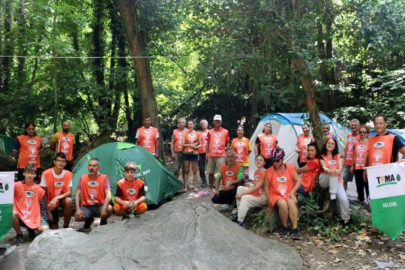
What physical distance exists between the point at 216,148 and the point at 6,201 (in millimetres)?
3830

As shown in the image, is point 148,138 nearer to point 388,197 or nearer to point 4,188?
point 4,188

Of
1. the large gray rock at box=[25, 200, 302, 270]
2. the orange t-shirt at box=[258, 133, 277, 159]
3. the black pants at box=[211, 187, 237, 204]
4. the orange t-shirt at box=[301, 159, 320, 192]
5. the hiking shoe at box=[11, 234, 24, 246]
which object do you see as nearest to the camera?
the large gray rock at box=[25, 200, 302, 270]

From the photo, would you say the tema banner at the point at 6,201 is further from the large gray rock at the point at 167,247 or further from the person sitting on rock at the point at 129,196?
the person sitting on rock at the point at 129,196

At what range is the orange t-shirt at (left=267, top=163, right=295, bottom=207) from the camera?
16.8 feet

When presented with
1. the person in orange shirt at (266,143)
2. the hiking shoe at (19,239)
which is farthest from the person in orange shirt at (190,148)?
the hiking shoe at (19,239)

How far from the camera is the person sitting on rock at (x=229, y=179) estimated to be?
5965 mm

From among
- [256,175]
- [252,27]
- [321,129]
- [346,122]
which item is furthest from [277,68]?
[346,122]

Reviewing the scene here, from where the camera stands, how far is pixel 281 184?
513 cm

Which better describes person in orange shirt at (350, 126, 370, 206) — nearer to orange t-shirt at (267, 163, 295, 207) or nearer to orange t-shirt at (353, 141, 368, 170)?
orange t-shirt at (353, 141, 368, 170)

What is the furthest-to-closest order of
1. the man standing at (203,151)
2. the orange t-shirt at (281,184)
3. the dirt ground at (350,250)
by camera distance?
the man standing at (203,151)
the orange t-shirt at (281,184)
the dirt ground at (350,250)

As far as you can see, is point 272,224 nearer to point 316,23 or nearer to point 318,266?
point 318,266

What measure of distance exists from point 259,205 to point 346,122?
17.9 feet

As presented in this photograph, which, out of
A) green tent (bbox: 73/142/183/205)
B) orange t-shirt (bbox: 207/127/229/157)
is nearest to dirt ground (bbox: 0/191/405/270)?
green tent (bbox: 73/142/183/205)

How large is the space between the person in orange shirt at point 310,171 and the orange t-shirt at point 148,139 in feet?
10.4
